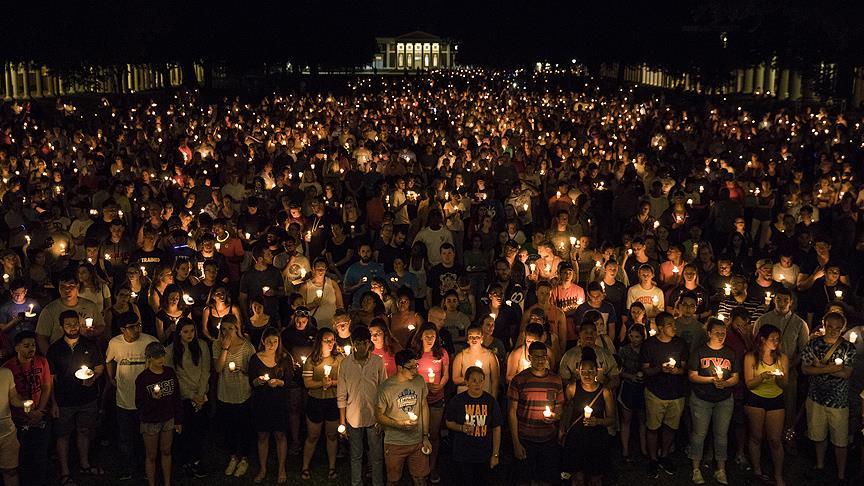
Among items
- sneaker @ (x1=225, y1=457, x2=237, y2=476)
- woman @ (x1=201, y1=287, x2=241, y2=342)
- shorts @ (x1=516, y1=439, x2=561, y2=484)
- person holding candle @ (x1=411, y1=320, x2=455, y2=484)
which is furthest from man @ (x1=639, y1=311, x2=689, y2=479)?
woman @ (x1=201, y1=287, x2=241, y2=342)

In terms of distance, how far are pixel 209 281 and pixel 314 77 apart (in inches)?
3052

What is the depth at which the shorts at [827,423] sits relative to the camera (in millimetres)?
7625

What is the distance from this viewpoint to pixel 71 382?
750cm

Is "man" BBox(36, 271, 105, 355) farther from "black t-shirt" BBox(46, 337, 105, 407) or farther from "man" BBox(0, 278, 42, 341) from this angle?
"black t-shirt" BBox(46, 337, 105, 407)

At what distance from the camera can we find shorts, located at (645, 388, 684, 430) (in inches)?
302

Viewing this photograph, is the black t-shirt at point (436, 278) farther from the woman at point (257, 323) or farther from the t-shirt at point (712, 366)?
the t-shirt at point (712, 366)

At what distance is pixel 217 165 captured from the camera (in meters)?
17.5

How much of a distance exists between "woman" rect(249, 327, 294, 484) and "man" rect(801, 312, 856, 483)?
4.50 m

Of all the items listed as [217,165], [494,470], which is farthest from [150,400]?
[217,165]

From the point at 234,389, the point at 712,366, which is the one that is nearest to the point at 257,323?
the point at 234,389

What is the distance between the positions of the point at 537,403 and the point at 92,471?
157 inches

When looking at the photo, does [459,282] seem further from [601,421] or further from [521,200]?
[521,200]

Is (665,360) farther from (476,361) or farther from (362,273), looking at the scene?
(362,273)

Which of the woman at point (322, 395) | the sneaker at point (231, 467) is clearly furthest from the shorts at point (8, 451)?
the woman at point (322, 395)
